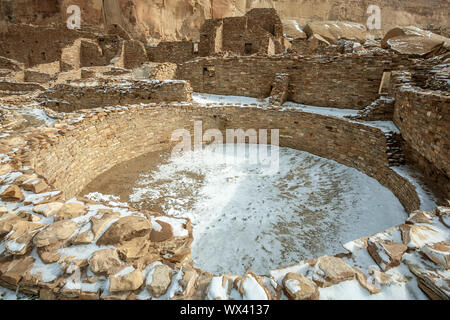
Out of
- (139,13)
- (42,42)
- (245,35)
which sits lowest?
(245,35)

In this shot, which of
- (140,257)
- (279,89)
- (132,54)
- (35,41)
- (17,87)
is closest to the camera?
(140,257)

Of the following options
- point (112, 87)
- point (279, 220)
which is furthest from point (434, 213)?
point (112, 87)

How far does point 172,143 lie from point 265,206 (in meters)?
4.49

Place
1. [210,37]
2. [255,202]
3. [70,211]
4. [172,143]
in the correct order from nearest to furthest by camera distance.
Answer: [70,211], [255,202], [172,143], [210,37]

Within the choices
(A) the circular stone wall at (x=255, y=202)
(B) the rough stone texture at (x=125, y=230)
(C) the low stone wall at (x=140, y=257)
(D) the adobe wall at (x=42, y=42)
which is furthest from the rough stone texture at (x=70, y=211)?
(D) the adobe wall at (x=42, y=42)

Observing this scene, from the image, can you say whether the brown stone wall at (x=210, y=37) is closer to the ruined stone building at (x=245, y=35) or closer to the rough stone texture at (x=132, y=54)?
the ruined stone building at (x=245, y=35)

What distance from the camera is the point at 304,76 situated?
31.8ft

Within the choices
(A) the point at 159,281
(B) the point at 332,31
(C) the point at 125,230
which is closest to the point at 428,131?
(A) the point at 159,281

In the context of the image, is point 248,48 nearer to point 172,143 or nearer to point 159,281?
point 172,143

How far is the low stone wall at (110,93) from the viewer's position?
8703mm

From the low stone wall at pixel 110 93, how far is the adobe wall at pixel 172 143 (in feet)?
4.23

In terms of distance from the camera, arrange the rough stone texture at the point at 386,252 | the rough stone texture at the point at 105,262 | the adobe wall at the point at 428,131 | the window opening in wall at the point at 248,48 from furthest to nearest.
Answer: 1. the window opening in wall at the point at 248,48
2. the adobe wall at the point at 428,131
3. the rough stone texture at the point at 386,252
4. the rough stone texture at the point at 105,262

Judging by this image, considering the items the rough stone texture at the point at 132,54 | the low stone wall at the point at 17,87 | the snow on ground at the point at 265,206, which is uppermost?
the rough stone texture at the point at 132,54
